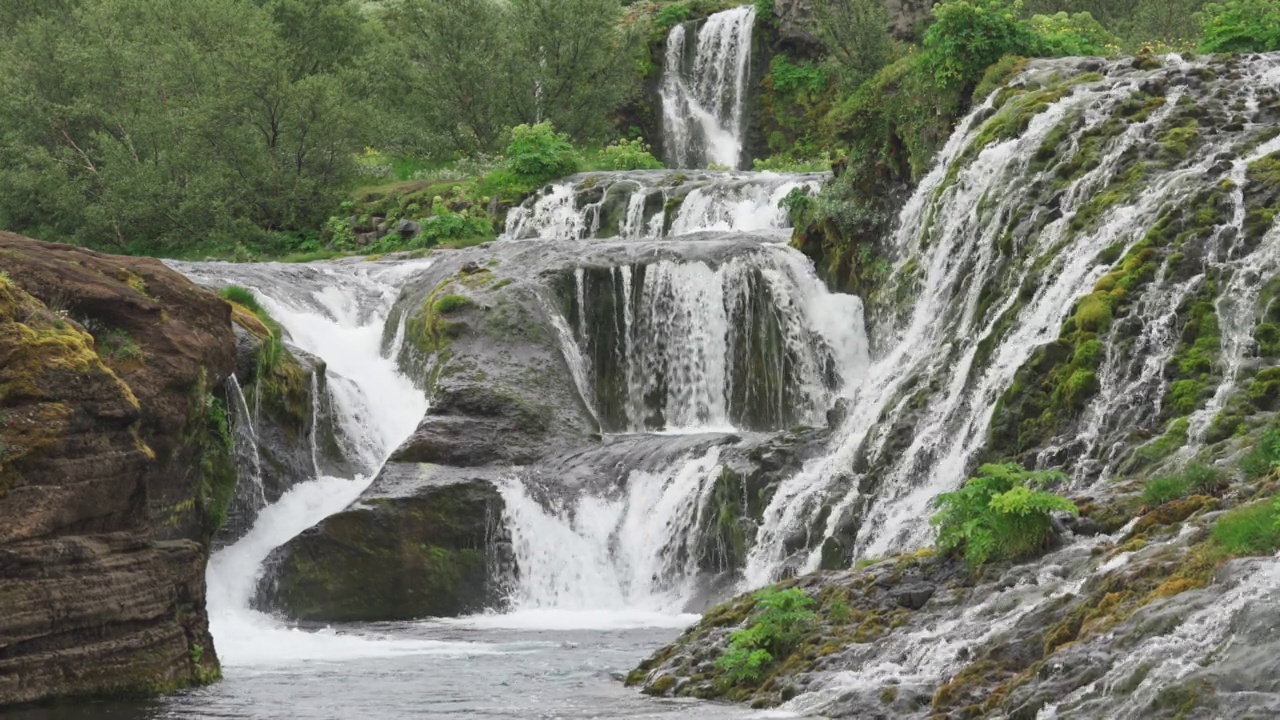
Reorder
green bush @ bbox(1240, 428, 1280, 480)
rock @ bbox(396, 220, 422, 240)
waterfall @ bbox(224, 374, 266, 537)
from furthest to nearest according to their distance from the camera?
rock @ bbox(396, 220, 422, 240) < waterfall @ bbox(224, 374, 266, 537) < green bush @ bbox(1240, 428, 1280, 480)

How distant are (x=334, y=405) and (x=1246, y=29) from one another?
16.0 metres

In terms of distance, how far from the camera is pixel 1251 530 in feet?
28.8

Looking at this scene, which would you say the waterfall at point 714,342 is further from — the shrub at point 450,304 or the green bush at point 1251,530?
the green bush at point 1251,530

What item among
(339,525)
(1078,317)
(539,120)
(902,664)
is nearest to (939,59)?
(1078,317)

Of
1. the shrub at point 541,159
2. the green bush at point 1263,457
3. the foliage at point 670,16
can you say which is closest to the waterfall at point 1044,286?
the green bush at point 1263,457

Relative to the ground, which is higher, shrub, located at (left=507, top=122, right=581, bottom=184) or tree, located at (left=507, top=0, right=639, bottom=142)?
tree, located at (left=507, top=0, right=639, bottom=142)

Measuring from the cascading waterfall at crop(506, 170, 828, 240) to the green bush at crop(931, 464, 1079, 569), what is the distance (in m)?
18.2

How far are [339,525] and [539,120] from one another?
85.3 ft

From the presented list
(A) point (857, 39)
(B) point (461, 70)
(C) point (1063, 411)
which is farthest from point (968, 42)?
(B) point (461, 70)

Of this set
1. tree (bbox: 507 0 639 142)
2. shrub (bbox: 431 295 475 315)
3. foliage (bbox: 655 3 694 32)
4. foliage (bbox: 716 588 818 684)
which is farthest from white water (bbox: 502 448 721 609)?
foliage (bbox: 655 3 694 32)

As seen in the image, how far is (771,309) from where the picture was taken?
25.1m

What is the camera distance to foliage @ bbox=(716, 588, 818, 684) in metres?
11.4

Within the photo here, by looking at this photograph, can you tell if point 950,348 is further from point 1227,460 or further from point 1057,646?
point 1057,646

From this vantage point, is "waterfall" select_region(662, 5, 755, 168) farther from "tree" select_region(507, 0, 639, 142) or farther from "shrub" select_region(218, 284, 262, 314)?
"shrub" select_region(218, 284, 262, 314)
